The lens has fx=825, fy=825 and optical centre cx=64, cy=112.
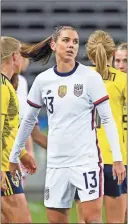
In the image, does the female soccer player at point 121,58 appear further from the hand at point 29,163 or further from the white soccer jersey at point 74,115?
the white soccer jersey at point 74,115

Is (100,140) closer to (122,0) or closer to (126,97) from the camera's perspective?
(126,97)

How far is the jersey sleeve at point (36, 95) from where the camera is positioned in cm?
639

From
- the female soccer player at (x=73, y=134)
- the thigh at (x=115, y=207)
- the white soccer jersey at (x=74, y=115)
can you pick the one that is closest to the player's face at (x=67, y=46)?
the female soccer player at (x=73, y=134)

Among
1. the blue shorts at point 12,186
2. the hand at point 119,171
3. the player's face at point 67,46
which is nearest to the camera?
the hand at point 119,171

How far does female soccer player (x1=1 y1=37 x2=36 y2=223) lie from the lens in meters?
6.52

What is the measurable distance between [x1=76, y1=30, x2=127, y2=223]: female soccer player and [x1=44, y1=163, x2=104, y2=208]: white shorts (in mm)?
839

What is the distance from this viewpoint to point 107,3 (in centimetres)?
2508

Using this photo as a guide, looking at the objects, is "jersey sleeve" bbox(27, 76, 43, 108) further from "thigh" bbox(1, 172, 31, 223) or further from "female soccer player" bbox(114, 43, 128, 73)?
"female soccer player" bbox(114, 43, 128, 73)

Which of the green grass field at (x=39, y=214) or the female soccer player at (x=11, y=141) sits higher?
the female soccer player at (x=11, y=141)

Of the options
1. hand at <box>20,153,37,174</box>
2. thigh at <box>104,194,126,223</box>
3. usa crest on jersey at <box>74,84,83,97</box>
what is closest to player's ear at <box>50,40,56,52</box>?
usa crest on jersey at <box>74,84,83,97</box>

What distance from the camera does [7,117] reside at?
256 inches

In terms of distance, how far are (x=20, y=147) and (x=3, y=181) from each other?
0.99ft

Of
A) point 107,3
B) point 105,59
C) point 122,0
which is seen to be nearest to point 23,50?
point 105,59

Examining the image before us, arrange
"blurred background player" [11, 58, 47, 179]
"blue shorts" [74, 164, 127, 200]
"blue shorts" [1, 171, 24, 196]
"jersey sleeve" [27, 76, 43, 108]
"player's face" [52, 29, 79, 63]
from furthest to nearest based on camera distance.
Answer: "blurred background player" [11, 58, 47, 179]
"blue shorts" [74, 164, 127, 200]
"blue shorts" [1, 171, 24, 196]
"jersey sleeve" [27, 76, 43, 108]
"player's face" [52, 29, 79, 63]
